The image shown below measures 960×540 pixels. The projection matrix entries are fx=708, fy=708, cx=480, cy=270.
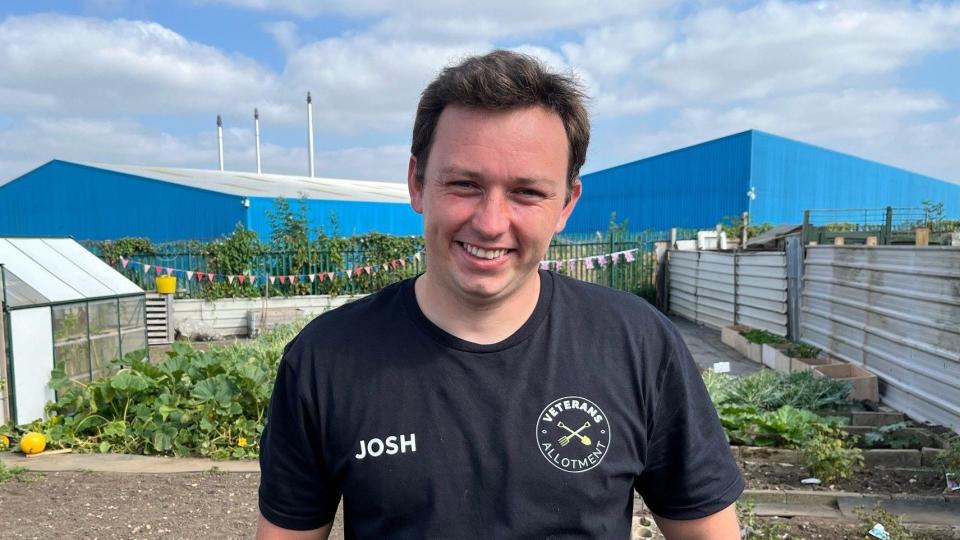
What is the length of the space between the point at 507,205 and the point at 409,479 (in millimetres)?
580

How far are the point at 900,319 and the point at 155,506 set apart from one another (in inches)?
275

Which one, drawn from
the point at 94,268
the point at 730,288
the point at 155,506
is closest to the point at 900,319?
the point at 730,288

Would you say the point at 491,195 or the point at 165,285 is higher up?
the point at 491,195

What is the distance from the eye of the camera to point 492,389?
1444mm

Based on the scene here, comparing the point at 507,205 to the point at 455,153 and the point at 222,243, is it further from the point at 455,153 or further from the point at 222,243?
the point at 222,243

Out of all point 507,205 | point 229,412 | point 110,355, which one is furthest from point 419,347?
point 110,355

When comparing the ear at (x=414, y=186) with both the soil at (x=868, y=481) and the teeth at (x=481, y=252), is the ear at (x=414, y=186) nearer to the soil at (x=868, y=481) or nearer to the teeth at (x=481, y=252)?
the teeth at (x=481, y=252)

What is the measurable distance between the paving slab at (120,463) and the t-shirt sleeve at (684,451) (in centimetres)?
489

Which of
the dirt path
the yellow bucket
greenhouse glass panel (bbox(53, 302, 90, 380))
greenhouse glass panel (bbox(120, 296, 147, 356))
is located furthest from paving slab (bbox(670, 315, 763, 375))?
the yellow bucket

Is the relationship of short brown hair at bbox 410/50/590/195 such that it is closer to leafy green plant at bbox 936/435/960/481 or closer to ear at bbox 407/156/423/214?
ear at bbox 407/156/423/214

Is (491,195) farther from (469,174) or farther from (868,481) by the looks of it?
(868,481)

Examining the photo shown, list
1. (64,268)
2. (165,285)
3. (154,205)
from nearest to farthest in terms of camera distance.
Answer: (64,268) → (165,285) → (154,205)

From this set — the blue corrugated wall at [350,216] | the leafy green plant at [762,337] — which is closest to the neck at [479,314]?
the leafy green plant at [762,337]

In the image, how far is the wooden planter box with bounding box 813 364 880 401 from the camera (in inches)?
290
